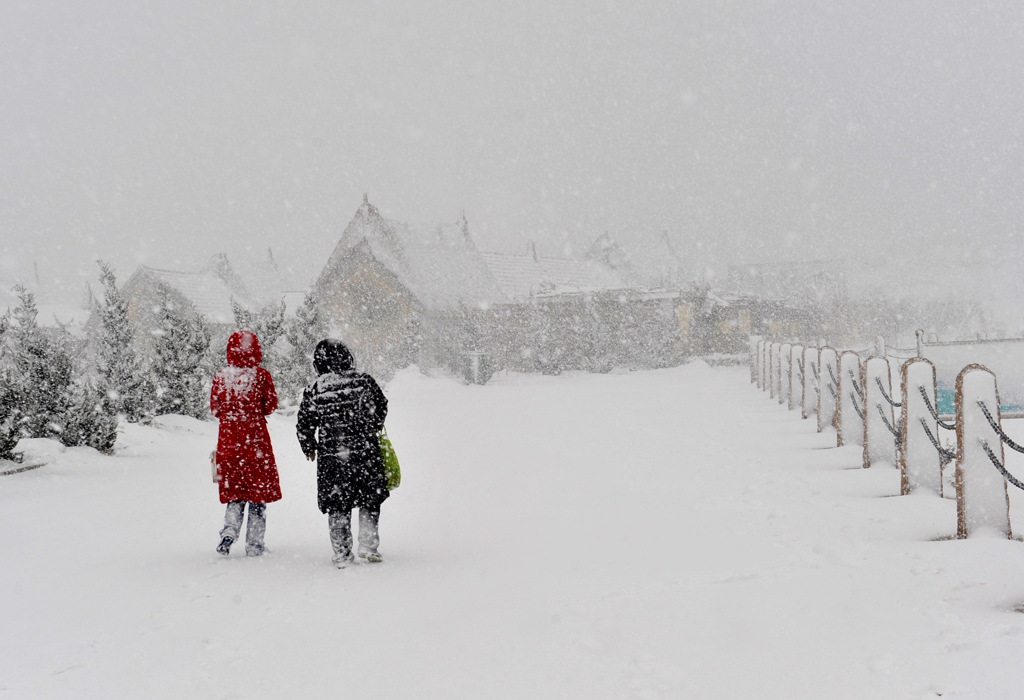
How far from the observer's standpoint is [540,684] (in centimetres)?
316

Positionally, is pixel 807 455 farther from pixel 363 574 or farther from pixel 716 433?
pixel 363 574

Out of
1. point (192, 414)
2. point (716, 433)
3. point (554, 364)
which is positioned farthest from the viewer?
point (554, 364)

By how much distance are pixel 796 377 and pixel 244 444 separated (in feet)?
39.8

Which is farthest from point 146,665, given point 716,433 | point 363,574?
point 716,433

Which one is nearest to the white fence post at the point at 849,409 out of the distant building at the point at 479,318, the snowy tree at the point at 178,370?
the snowy tree at the point at 178,370

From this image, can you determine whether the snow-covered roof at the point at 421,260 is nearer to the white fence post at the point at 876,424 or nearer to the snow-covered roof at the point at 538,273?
the snow-covered roof at the point at 538,273

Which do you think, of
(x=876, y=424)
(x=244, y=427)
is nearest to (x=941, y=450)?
(x=876, y=424)

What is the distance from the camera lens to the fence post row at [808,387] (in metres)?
13.6

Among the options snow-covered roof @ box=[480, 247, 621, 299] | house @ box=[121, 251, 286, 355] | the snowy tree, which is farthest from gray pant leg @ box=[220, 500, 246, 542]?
snow-covered roof @ box=[480, 247, 621, 299]

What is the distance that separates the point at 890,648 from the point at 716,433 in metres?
9.01

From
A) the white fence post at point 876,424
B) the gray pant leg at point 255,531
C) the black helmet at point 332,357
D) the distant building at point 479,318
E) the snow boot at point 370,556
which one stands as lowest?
the snow boot at point 370,556

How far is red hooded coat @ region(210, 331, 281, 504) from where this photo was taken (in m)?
5.64

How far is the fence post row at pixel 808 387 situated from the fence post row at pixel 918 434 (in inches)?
273

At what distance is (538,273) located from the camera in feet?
154
